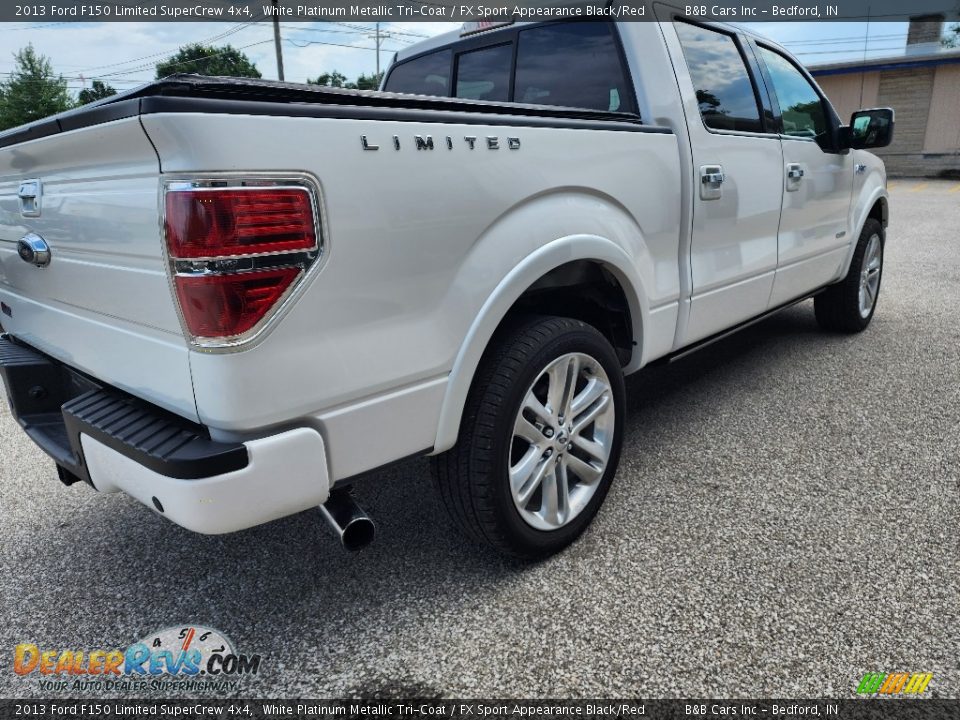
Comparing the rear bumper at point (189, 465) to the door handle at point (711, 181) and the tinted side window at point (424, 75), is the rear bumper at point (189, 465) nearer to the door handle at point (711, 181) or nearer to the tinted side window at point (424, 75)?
the door handle at point (711, 181)

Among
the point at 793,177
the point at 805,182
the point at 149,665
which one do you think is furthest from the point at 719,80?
the point at 149,665

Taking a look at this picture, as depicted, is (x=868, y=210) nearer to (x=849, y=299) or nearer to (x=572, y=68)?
(x=849, y=299)

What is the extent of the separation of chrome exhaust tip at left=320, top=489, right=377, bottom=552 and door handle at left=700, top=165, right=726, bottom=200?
1.91 metres

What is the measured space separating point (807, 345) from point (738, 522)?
2.67m

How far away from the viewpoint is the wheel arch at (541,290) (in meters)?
1.91

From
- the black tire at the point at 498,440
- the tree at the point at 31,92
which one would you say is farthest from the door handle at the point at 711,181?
the tree at the point at 31,92

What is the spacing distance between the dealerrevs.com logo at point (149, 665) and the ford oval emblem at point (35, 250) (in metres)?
1.16

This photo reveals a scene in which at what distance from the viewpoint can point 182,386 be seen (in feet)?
5.17

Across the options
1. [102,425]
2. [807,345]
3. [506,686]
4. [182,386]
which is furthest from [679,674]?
[807,345]

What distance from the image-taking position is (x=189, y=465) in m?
1.48

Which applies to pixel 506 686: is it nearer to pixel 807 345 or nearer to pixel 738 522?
pixel 738 522

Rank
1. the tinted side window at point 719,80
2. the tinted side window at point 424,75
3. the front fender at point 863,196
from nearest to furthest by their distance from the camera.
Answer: the tinted side window at point 719,80 → the tinted side window at point 424,75 → the front fender at point 863,196

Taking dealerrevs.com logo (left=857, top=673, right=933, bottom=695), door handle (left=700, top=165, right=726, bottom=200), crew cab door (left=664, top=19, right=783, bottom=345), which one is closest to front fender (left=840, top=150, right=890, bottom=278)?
crew cab door (left=664, top=19, right=783, bottom=345)

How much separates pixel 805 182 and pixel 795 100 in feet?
1.66
